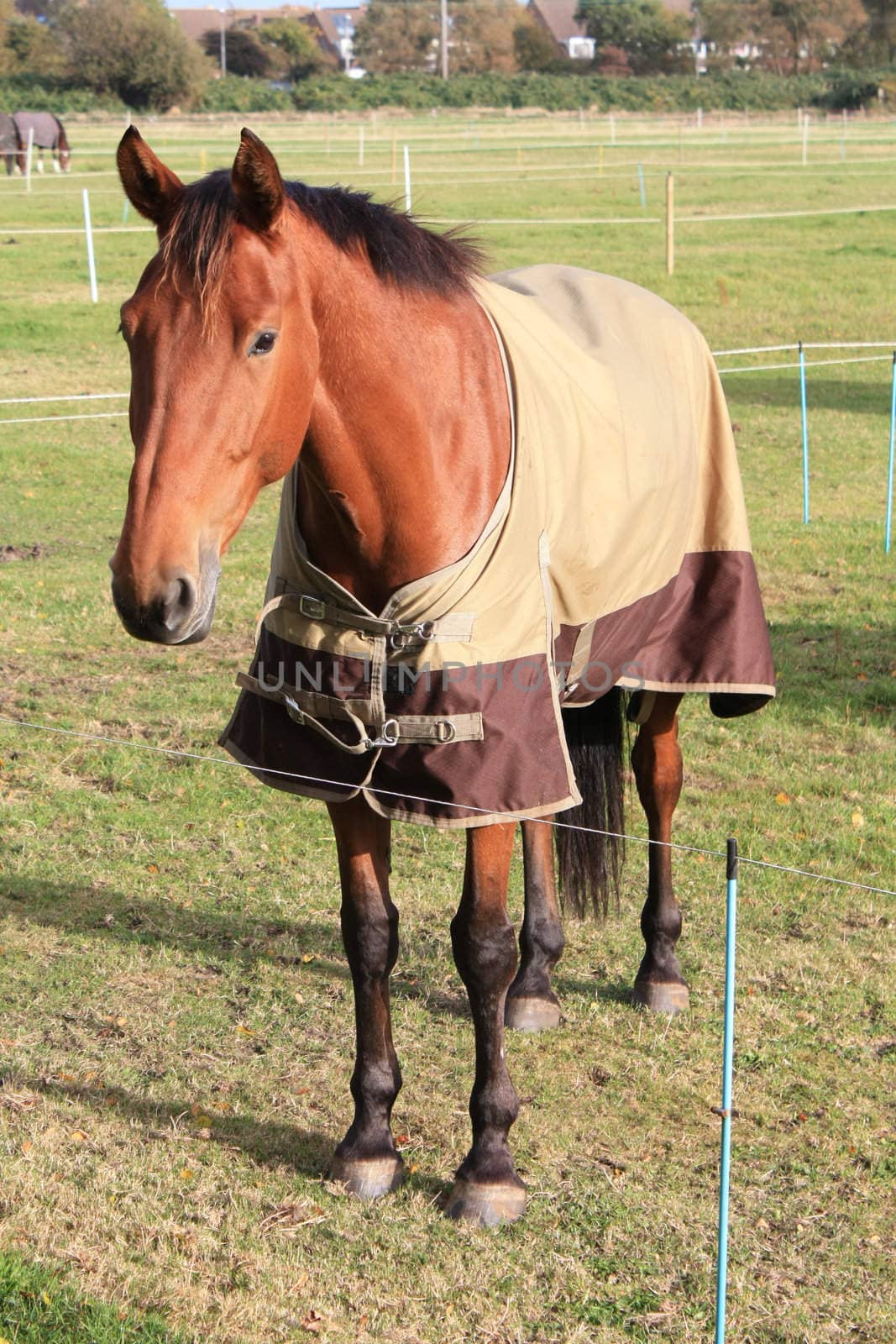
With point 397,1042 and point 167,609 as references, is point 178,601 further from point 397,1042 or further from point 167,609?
point 397,1042

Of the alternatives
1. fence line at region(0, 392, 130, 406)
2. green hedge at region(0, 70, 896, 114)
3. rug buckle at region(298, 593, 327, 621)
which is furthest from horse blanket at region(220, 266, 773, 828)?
green hedge at region(0, 70, 896, 114)

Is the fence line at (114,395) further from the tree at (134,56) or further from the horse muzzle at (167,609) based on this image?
the tree at (134,56)

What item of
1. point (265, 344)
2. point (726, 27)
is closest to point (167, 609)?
point (265, 344)

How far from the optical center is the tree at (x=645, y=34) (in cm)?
8119

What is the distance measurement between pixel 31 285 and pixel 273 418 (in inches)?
645

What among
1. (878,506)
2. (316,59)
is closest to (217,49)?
(316,59)

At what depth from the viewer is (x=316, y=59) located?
7719 cm

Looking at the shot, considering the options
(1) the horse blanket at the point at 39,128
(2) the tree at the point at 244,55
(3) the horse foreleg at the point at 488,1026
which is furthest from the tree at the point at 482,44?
(3) the horse foreleg at the point at 488,1026

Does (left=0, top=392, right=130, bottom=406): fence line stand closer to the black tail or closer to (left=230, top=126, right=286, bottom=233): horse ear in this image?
the black tail

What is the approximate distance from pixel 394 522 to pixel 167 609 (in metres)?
0.69

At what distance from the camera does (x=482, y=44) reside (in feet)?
269

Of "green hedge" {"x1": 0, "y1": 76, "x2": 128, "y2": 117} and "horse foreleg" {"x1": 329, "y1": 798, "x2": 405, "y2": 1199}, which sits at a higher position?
"green hedge" {"x1": 0, "y1": 76, "x2": 128, "y2": 117}

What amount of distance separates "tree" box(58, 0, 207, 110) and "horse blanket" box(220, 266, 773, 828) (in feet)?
181

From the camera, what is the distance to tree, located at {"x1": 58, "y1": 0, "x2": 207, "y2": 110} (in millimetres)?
53375
